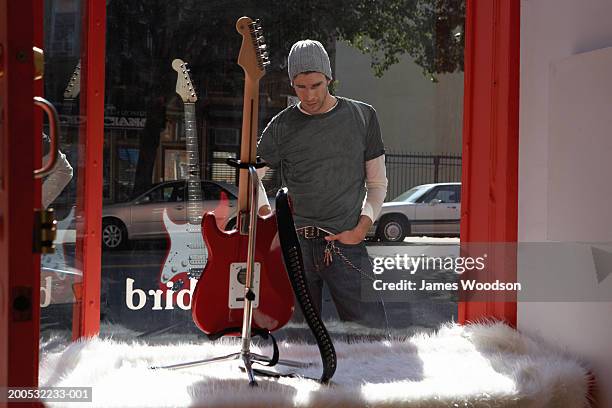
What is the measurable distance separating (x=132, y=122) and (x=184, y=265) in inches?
24.5

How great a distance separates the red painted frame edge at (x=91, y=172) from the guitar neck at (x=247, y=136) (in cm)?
64

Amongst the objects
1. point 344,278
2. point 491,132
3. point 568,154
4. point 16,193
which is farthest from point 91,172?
point 568,154

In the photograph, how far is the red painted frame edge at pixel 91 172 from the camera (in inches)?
126

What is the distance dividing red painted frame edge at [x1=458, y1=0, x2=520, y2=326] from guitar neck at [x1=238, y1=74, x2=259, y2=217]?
1047 millimetres

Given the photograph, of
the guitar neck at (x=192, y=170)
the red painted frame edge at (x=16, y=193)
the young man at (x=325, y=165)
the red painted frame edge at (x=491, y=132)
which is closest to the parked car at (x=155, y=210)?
the guitar neck at (x=192, y=170)

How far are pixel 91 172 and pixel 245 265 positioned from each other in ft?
2.58

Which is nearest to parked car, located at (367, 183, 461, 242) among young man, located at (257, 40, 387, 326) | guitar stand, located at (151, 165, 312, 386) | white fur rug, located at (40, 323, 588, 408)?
young man, located at (257, 40, 387, 326)

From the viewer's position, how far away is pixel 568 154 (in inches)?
126

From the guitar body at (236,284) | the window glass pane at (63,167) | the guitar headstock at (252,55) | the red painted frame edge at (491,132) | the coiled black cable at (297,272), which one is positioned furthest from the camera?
the red painted frame edge at (491,132)

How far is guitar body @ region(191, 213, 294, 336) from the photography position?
9.58 ft

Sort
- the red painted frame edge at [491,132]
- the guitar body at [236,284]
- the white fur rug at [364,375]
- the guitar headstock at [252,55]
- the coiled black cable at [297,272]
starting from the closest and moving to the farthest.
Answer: the white fur rug at [364,375] < the coiled black cable at [297,272] < the guitar body at [236,284] < the guitar headstock at [252,55] < the red painted frame edge at [491,132]

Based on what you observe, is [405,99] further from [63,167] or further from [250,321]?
[63,167]

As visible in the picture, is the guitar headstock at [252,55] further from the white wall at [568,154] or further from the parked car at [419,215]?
the white wall at [568,154]

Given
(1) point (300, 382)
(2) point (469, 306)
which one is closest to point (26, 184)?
(1) point (300, 382)
